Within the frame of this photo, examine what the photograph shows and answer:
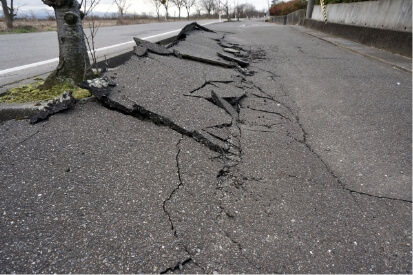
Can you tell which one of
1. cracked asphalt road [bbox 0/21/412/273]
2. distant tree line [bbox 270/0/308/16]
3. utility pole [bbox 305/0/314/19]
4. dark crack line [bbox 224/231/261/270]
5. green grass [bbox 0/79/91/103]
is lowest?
dark crack line [bbox 224/231/261/270]

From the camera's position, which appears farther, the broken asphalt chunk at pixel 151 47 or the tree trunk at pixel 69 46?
the broken asphalt chunk at pixel 151 47

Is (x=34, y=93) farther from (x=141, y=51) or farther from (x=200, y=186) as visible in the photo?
(x=200, y=186)

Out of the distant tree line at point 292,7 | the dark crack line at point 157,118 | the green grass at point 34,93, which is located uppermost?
the distant tree line at point 292,7

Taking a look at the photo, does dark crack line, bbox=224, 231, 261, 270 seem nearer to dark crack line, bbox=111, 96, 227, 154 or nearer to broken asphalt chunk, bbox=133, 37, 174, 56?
dark crack line, bbox=111, 96, 227, 154

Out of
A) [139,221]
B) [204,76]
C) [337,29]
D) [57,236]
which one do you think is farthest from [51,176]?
[337,29]


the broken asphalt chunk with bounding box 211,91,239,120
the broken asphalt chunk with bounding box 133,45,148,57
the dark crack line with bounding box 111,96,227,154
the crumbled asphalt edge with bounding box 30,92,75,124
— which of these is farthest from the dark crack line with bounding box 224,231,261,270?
the broken asphalt chunk with bounding box 133,45,148,57

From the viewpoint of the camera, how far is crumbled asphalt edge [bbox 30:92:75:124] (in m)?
2.59

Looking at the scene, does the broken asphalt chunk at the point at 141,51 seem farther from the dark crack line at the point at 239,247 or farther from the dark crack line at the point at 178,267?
the dark crack line at the point at 178,267

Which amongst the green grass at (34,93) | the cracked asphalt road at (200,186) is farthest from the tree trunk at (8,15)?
the cracked asphalt road at (200,186)

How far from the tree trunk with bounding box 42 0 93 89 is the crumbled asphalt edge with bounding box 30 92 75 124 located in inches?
23.6

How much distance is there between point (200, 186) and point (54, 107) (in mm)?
1808

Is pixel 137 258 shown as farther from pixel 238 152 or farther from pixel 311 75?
pixel 311 75

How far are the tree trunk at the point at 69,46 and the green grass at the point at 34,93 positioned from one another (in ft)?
0.41

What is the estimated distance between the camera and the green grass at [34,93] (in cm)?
296
